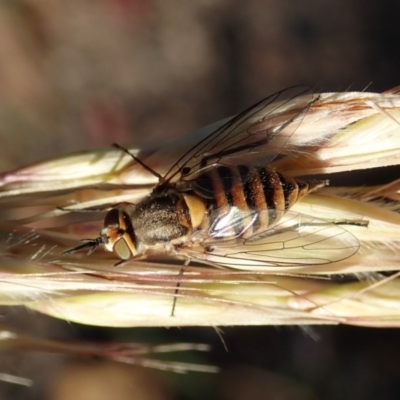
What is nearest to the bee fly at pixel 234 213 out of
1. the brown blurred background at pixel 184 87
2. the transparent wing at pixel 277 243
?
the transparent wing at pixel 277 243

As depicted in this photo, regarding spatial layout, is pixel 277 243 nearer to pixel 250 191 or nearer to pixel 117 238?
pixel 250 191

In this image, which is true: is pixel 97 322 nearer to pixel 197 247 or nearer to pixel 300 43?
pixel 197 247

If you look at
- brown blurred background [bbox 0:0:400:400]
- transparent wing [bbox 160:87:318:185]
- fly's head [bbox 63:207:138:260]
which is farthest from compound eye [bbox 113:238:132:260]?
brown blurred background [bbox 0:0:400:400]

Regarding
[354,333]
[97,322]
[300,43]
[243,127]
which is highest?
[300,43]

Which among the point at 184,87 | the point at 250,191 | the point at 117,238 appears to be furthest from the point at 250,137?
the point at 184,87

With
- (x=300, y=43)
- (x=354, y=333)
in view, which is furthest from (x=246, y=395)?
(x=300, y=43)

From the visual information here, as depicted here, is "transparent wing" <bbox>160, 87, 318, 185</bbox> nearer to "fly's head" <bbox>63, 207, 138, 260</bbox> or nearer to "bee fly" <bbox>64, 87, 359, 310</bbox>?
"bee fly" <bbox>64, 87, 359, 310</bbox>
